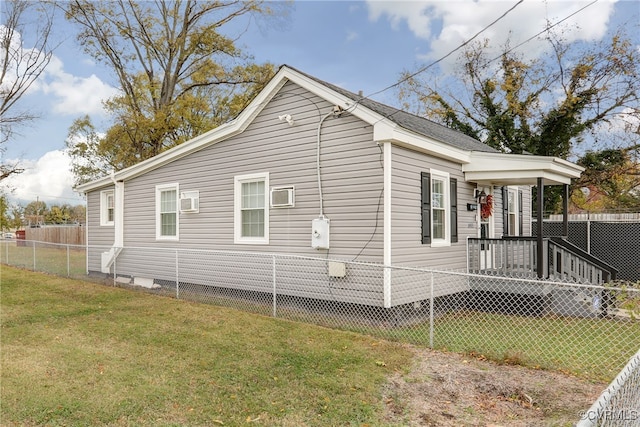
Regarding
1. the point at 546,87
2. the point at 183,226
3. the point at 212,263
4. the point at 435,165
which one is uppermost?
the point at 546,87

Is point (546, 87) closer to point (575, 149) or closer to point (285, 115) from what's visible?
point (575, 149)

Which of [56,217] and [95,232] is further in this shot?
[56,217]

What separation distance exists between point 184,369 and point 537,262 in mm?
6582

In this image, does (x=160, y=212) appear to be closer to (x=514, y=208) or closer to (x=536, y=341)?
(x=536, y=341)

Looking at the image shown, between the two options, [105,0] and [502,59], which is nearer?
[105,0]

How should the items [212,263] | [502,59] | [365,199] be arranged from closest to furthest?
1. [365,199]
2. [212,263]
3. [502,59]

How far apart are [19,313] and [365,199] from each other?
21.0 feet

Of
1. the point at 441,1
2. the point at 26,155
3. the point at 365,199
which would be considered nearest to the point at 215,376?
the point at 365,199

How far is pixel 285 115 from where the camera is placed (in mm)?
8258

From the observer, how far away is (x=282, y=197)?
8.16 meters

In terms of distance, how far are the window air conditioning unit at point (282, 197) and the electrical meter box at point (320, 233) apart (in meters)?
0.73

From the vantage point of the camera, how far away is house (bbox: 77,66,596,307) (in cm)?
716

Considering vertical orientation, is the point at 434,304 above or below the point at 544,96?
below

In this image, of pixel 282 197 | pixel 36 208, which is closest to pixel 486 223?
pixel 282 197
